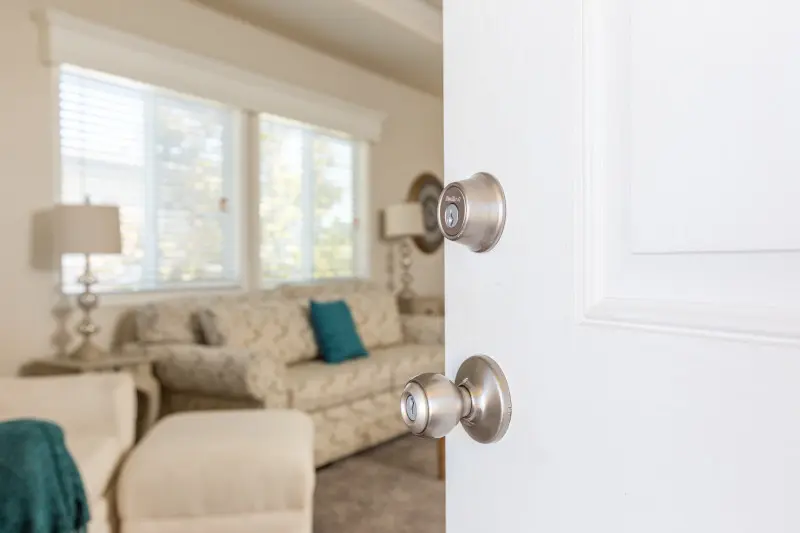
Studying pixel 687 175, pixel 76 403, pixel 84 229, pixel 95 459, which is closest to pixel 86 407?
pixel 76 403

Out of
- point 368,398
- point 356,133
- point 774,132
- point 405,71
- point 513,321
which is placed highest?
point 405,71

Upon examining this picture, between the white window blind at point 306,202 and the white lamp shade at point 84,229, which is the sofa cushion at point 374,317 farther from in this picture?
the white lamp shade at point 84,229

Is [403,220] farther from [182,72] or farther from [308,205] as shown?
[182,72]

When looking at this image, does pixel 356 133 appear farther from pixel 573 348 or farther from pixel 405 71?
pixel 573 348

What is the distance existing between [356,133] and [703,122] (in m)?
4.42

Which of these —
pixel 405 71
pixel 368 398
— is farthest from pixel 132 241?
pixel 405 71

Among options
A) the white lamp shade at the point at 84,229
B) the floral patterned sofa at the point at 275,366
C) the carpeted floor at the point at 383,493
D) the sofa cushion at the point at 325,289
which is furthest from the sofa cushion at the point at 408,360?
the white lamp shade at the point at 84,229

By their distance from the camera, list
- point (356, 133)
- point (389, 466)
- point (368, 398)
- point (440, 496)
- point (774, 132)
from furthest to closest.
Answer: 1. point (356, 133)
2. point (368, 398)
3. point (389, 466)
4. point (440, 496)
5. point (774, 132)

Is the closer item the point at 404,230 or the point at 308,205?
the point at 308,205

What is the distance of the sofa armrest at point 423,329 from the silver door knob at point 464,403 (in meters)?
3.64

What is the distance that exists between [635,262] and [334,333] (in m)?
3.24

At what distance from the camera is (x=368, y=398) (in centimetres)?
336

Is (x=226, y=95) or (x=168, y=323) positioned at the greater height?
(x=226, y=95)

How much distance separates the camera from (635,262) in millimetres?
388
